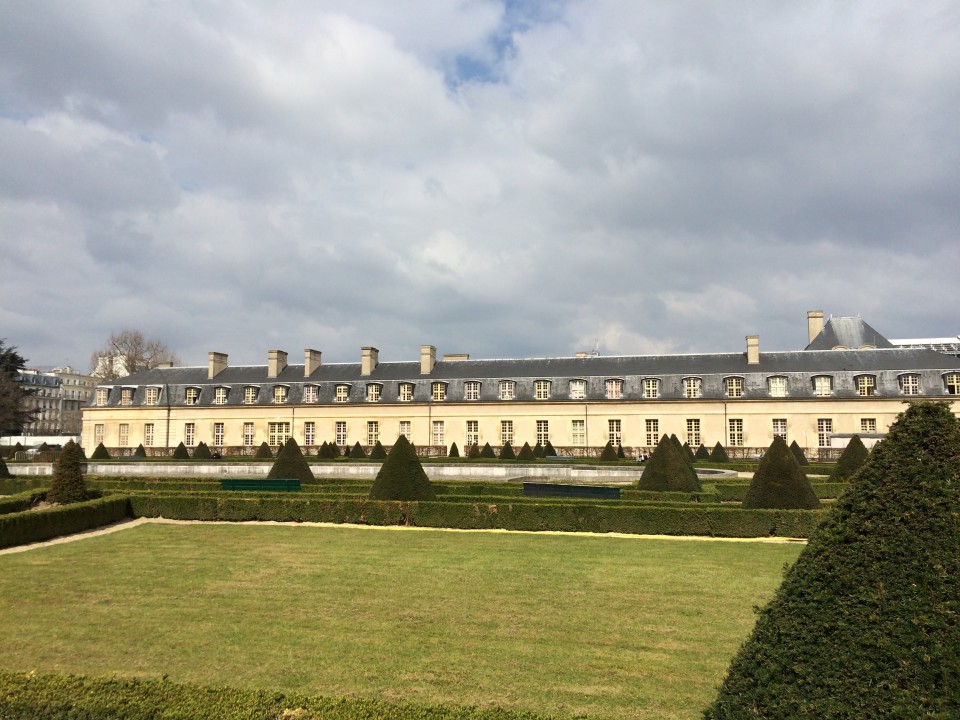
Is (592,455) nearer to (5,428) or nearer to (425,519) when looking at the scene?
(425,519)

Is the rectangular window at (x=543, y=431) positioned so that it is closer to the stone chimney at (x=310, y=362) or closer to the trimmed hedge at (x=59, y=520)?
the stone chimney at (x=310, y=362)

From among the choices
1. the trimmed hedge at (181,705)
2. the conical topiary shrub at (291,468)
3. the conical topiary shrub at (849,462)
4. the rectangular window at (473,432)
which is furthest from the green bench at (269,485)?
the rectangular window at (473,432)

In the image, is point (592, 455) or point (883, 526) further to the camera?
point (592, 455)

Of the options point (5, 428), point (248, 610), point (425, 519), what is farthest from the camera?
point (5, 428)

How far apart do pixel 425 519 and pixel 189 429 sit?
38.0 m

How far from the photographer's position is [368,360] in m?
49.4

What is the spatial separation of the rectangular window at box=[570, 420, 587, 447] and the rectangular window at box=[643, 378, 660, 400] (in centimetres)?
415

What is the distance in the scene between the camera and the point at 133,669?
6.60m

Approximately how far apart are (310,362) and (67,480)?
1269 inches

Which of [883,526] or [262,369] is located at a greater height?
[262,369]

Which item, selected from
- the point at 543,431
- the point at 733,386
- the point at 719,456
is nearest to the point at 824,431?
the point at 733,386

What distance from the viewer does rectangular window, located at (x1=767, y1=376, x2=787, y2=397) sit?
4150 cm

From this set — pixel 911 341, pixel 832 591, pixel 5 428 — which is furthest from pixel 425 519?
pixel 911 341

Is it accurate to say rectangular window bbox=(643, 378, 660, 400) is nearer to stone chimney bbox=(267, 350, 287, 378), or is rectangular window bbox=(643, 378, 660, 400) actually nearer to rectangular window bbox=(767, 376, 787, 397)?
rectangular window bbox=(767, 376, 787, 397)
